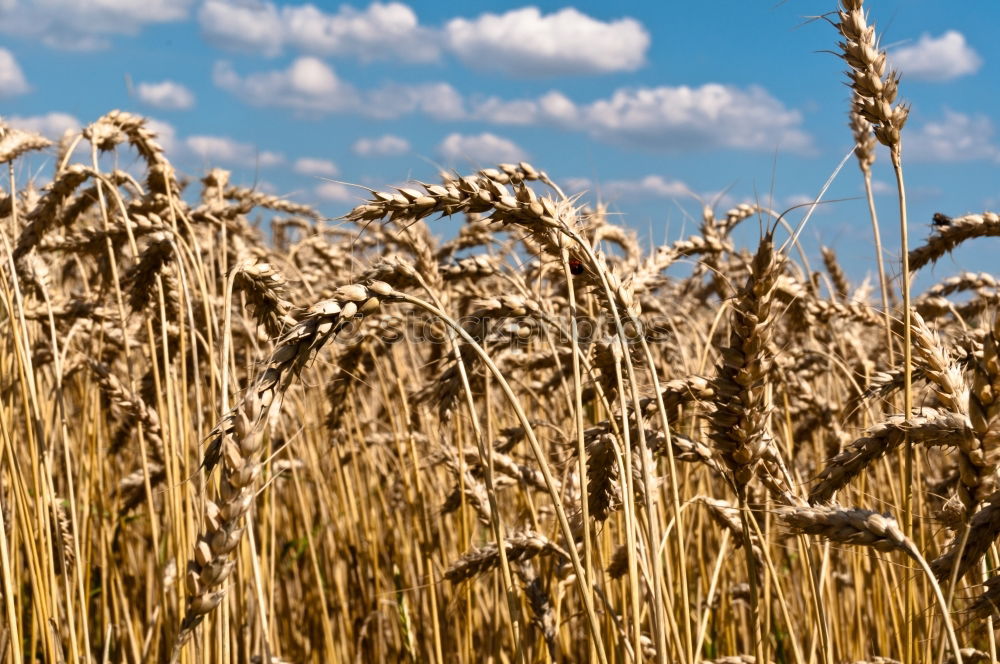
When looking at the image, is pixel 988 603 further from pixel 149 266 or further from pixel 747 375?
pixel 149 266

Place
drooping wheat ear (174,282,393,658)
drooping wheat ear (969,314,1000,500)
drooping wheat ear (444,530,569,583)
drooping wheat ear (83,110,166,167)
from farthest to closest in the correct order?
1. drooping wheat ear (83,110,166,167)
2. drooping wheat ear (444,530,569,583)
3. drooping wheat ear (969,314,1000,500)
4. drooping wheat ear (174,282,393,658)

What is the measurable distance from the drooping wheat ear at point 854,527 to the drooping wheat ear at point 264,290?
103 centimetres

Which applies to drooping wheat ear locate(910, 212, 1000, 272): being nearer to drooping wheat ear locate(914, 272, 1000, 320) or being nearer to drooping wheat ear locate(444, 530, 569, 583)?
drooping wheat ear locate(914, 272, 1000, 320)

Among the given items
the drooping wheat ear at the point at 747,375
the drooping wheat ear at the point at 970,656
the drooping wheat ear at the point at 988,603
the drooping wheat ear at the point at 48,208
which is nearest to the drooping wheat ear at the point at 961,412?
the drooping wheat ear at the point at 988,603

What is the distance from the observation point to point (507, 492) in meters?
4.24

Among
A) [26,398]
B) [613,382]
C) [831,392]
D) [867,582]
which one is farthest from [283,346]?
[831,392]

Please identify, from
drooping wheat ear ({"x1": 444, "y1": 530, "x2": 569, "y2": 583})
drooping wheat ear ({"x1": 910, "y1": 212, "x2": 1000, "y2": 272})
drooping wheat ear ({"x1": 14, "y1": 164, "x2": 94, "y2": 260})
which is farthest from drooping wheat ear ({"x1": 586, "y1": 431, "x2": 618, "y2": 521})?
drooping wheat ear ({"x1": 14, "y1": 164, "x2": 94, "y2": 260})

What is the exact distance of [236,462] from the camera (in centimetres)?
104

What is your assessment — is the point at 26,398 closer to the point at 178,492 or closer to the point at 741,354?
the point at 178,492

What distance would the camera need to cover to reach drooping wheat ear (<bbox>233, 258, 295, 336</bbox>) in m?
1.77

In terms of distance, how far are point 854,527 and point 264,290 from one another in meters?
1.19

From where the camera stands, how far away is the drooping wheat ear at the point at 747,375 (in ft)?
4.60

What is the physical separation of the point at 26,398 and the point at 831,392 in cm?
345

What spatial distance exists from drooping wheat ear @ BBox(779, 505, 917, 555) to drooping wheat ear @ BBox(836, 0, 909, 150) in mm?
1019
